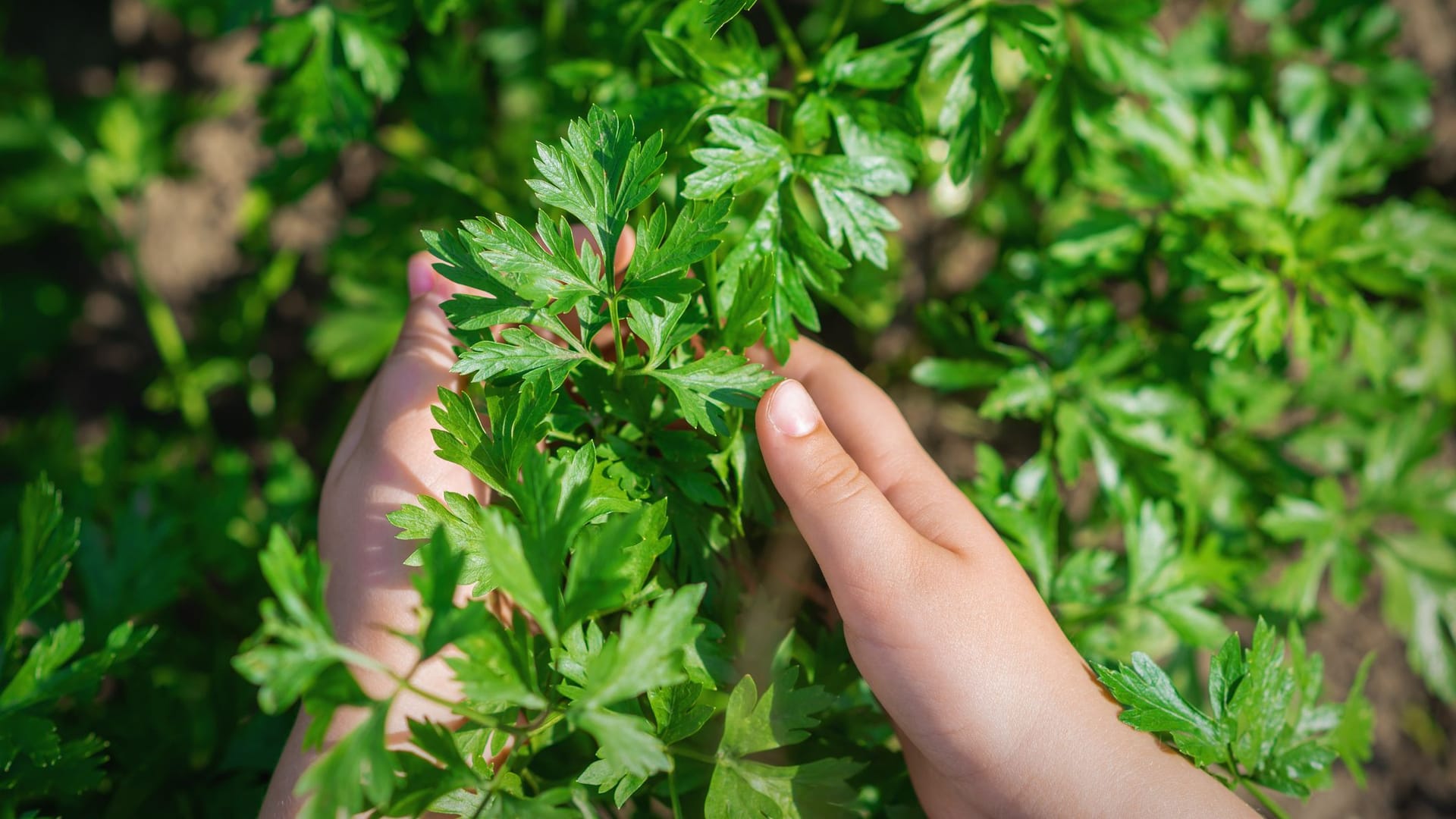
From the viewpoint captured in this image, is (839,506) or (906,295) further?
(906,295)

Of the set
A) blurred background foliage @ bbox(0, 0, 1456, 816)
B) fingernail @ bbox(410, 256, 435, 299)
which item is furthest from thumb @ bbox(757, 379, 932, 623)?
fingernail @ bbox(410, 256, 435, 299)

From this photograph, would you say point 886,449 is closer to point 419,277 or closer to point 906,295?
point 419,277

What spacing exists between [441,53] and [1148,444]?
2065mm

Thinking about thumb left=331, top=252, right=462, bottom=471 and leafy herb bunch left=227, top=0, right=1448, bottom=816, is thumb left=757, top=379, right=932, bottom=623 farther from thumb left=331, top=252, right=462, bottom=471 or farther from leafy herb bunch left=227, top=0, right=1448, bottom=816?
thumb left=331, top=252, right=462, bottom=471

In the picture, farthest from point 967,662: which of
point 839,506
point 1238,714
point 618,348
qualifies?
point 618,348

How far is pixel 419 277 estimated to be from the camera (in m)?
1.74

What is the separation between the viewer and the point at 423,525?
1327 millimetres

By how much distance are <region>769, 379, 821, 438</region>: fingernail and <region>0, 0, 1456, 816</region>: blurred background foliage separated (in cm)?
59

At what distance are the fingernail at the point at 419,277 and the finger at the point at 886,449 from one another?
69 cm

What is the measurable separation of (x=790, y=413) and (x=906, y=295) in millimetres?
1654

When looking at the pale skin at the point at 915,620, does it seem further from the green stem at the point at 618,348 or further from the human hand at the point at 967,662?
the green stem at the point at 618,348

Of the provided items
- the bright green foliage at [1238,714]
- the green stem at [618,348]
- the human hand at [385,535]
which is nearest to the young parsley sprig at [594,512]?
the green stem at [618,348]

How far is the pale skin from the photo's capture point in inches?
54.1

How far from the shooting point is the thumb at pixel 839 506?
53.9 inches
